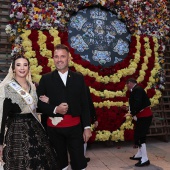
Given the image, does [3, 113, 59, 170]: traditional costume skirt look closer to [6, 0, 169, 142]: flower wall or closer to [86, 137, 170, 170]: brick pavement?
[86, 137, 170, 170]: brick pavement

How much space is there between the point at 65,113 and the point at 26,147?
0.52 m

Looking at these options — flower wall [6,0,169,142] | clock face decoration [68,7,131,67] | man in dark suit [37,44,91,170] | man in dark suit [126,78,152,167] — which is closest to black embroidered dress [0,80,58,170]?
man in dark suit [37,44,91,170]

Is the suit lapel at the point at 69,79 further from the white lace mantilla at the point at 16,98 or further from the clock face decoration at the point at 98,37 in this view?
the clock face decoration at the point at 98,37

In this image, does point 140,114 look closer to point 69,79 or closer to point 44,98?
point 69,79

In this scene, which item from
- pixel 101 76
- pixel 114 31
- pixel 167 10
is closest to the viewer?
pixel 101 76

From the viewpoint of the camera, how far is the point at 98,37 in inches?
256

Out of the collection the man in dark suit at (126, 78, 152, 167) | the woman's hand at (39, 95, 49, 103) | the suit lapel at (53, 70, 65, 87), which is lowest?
the man in dark suit at (126, 78, 152, 167)

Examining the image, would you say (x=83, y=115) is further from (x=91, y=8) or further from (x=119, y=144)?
(x=91, y=8)

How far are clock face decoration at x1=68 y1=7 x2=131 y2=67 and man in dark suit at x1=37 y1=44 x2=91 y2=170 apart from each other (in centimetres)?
350

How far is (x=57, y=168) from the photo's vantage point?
276 centimetres

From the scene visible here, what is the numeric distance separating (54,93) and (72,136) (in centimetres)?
49

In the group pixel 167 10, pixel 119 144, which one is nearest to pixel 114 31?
pixel 167 10

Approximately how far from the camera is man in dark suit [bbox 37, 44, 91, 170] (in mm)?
2725

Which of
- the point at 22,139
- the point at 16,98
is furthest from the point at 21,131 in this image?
the point at 16,98
